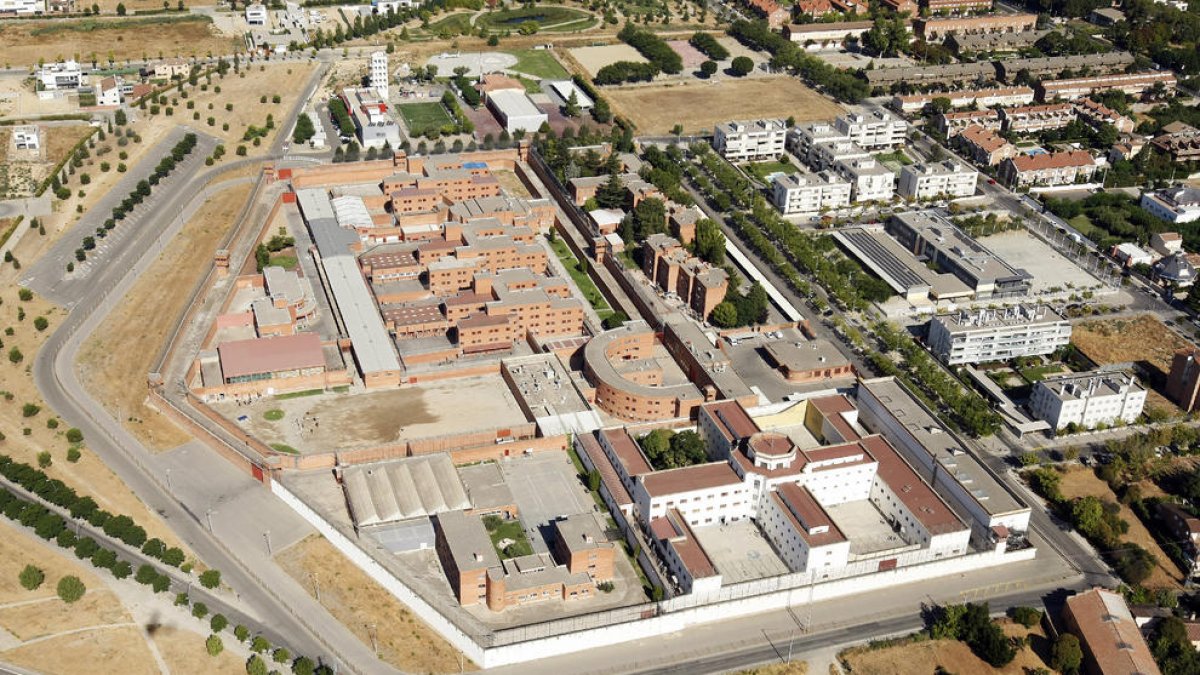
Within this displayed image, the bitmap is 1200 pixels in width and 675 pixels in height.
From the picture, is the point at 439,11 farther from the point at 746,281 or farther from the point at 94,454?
the point at 94,454

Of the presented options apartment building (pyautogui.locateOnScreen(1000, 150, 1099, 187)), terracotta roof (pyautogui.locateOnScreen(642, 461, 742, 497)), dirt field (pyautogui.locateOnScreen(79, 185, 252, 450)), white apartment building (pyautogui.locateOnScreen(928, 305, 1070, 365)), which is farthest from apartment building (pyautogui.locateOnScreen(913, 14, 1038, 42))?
terracotta roof (pyautogui.locateOnScreen(642, 461, 742, 497))

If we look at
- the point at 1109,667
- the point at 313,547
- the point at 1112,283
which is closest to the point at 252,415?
the point at 313,547

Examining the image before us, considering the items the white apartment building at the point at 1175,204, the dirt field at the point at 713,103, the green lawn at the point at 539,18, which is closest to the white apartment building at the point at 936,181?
the white apartment building at the point at 1175,204

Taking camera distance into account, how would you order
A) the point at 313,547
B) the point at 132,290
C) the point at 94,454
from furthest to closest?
the point at 132,290 < the point at 94,454 < the point at 313,547

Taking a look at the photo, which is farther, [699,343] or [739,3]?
[739,3]

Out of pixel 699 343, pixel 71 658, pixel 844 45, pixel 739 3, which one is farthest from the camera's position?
pixel 739 3

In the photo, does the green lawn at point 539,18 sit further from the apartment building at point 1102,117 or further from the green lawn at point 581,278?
the green lawn at point 581,278

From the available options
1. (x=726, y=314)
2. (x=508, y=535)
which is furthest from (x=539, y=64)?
(x=508, y=535)
